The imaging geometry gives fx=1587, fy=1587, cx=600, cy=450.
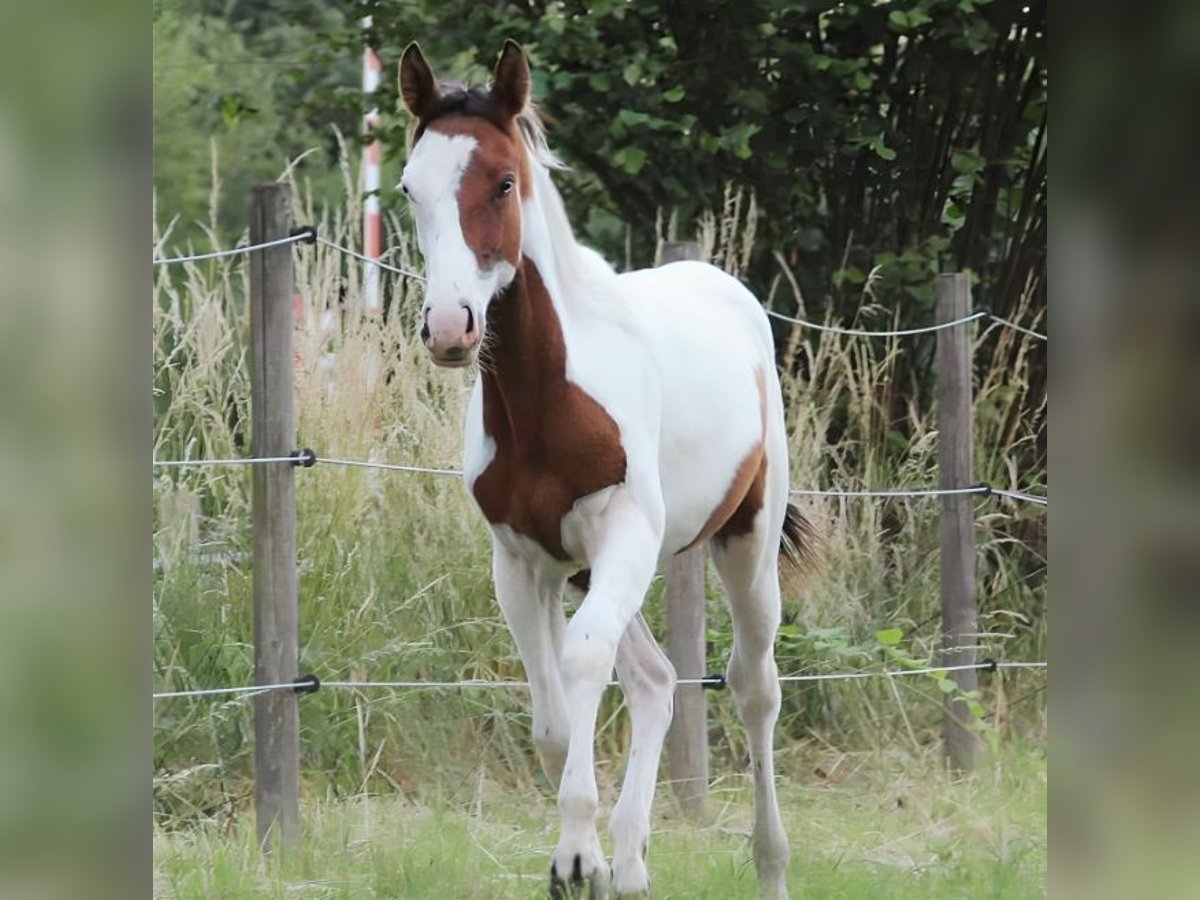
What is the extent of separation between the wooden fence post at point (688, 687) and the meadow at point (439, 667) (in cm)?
7

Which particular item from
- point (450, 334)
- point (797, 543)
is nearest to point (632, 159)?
point (797, 543)

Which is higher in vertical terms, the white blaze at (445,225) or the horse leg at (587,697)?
the white blaze at (445,225)

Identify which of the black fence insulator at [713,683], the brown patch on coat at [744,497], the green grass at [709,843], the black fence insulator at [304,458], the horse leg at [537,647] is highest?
the black fence insulator at [304,458]

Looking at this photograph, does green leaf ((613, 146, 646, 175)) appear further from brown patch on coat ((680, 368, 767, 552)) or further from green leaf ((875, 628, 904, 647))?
brown patch on coat ((680, 368, 767, 552))

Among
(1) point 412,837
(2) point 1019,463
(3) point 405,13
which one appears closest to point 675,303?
(1) point 412,837

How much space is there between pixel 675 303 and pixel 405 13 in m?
3.14

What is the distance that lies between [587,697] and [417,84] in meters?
1.20

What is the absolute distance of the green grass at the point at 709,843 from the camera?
3.49 metres

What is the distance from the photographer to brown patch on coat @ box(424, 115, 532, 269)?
290cm

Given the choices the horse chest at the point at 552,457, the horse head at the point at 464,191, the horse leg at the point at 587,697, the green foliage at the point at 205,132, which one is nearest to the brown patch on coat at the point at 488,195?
the horse head at the point at 464,191

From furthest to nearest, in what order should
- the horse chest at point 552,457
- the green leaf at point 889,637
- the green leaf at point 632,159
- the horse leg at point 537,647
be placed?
the green leaf at point 632,159 < the green leaf at point 889,637 < the horse leg at point 537,647 < the horse chest at point 552,457

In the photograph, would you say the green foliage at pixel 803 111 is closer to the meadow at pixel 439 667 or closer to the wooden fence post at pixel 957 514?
the meadow at pixel 439 667

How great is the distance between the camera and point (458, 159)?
9.58ft
